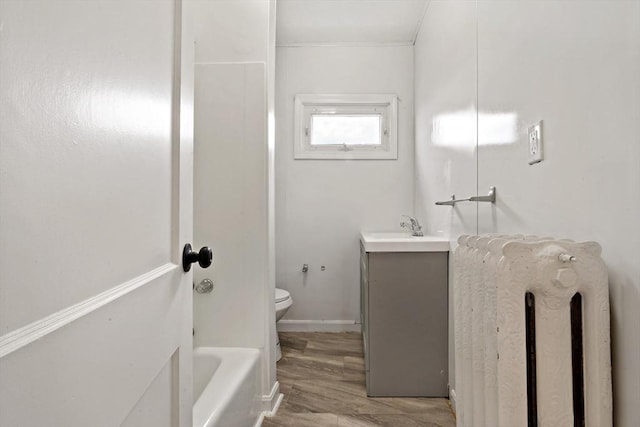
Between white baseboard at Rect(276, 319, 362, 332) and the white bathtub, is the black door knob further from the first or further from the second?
white baseboard at Rect(276, 319, 362, 332)

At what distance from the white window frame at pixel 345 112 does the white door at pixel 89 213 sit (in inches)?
95.7

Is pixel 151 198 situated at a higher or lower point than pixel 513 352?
higher

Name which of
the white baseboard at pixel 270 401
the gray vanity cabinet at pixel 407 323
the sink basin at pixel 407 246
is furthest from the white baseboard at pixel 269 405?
the sink basin at pixel 407 246

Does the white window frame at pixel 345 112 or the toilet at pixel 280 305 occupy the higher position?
the white window frame at pixel 345 112

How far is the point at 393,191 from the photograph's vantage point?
314 cm

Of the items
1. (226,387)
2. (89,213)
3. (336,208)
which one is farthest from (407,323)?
(89,213)

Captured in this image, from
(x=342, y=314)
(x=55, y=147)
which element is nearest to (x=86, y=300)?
(x=55, y=147)

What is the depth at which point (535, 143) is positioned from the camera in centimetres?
113

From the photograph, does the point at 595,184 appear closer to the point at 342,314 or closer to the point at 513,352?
the point at 513,352

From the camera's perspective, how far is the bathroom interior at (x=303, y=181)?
0.41m

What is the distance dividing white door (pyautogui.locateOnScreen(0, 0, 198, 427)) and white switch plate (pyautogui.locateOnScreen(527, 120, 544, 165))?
1040 millimetres

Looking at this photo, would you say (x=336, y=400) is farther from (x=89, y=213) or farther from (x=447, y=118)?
(x=89, y=213)

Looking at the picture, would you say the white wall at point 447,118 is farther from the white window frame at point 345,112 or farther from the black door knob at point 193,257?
the black door knob at point 193,257

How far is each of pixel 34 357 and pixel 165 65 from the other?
56 cm
